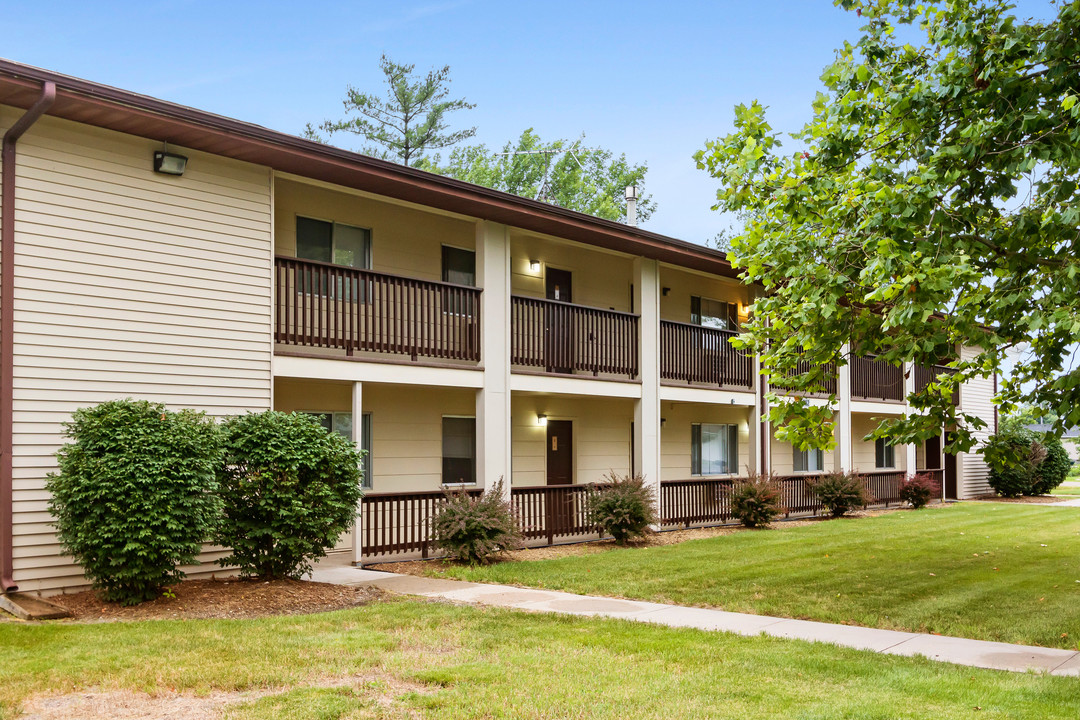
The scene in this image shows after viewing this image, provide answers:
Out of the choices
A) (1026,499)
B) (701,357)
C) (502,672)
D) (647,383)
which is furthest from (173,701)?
(1026,499)

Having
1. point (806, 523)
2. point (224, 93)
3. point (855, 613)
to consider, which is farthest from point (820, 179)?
point (224, 93)

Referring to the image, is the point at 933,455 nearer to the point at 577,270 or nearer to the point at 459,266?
the point at 577,270

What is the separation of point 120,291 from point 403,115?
30951mm

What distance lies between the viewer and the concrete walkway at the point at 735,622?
761 cm

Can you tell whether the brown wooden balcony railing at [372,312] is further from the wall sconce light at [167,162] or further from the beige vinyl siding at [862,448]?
the beige vinyl siding at [862,448]

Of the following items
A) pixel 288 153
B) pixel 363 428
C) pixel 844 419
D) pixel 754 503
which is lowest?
pixel 754 503

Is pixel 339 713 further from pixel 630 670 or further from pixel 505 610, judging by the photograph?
pixel 505 610

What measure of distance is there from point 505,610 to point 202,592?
3376mm

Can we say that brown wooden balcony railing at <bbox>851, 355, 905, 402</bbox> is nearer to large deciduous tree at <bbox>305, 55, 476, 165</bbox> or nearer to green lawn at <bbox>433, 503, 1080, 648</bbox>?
green lawn at <bbox>433, 503, 1080, 648</bbox>

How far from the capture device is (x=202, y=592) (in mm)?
10039

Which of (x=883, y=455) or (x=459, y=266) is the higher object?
(x=459, y=266)

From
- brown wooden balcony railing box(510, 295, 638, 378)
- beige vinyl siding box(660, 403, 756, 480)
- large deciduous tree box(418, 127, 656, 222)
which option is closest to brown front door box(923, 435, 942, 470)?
beige vinyl siding box(660, 403, 756, 480)

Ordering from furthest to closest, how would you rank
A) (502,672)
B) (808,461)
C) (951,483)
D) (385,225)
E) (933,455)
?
1. (933,455)
2. (951,483)
3. (808,461)
4. (385,225)
5. (502,672)

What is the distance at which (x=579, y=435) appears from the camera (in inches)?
737
